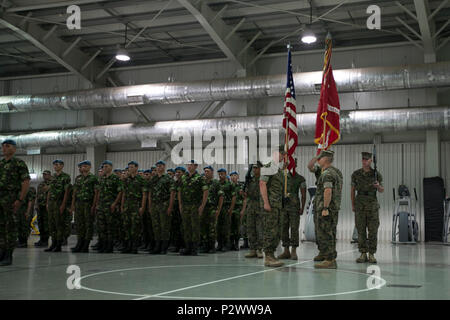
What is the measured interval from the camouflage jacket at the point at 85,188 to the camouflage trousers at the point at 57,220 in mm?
476

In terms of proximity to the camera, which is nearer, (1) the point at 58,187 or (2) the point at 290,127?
(2) the point at 290,127

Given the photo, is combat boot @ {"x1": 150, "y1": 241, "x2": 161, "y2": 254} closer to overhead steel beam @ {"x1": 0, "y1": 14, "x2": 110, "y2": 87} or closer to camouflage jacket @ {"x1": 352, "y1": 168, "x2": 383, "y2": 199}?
camouflage jacket @ {"x1": 352, "y1": 168, "x2": 383, "y2": 199}

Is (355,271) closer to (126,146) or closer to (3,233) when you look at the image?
(3,233)

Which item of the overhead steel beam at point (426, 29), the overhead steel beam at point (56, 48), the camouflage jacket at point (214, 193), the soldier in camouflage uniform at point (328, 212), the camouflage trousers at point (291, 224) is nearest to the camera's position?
the soldier in camouflage uniform at point (328, 212)

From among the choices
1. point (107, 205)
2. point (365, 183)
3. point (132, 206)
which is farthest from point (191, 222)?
point (365, 183)

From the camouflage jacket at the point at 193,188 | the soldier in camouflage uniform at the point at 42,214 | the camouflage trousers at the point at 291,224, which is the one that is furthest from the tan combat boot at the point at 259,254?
the soldier in camouflage uniform at the point at 42,214

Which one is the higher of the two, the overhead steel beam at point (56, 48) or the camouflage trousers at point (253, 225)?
the overhead steel beam at point (56, 48)

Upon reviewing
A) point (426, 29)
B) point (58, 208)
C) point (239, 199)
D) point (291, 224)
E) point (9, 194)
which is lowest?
point (291, 224)

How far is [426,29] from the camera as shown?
13031 millimetres

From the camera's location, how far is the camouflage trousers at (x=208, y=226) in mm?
9250

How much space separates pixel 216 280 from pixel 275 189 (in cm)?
173

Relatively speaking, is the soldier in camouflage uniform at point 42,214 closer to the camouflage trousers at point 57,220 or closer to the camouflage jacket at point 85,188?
the camouflage trousers at point 57,220

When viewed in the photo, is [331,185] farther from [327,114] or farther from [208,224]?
[208,224]

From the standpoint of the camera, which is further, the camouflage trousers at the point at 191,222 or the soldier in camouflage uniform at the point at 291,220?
the camouflage trousers at the point at 191,222
